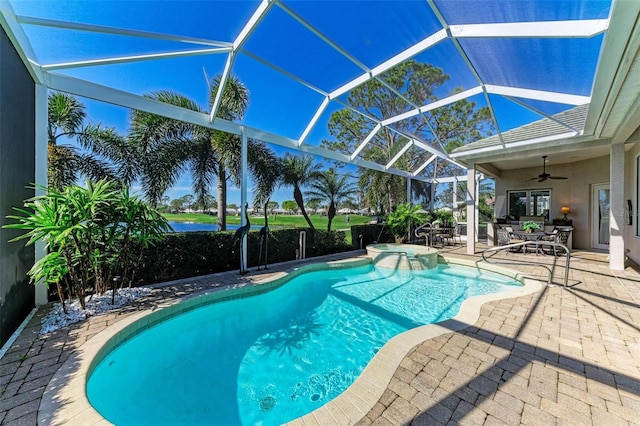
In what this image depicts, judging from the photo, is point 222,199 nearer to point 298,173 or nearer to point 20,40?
point 298,173

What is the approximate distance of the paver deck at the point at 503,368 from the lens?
86.7 inches

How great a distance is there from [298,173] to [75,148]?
22.2ft

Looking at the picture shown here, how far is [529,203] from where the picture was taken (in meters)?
12.8

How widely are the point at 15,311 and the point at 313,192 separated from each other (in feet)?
29.7

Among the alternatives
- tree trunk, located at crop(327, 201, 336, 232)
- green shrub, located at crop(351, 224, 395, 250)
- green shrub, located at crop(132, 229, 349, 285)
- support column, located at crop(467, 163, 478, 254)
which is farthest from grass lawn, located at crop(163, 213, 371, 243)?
support column, located at crop(467, 163, 478, 254)

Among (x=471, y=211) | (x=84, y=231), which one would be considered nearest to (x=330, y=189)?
(x=471, y=211)

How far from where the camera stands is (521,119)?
8359 millimetres

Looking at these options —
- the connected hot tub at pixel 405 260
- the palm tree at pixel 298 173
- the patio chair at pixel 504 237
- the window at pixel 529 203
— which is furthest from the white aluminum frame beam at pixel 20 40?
the window at pixel 529 203

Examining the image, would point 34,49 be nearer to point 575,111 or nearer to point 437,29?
point 437,29

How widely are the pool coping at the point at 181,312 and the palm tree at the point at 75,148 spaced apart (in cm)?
376

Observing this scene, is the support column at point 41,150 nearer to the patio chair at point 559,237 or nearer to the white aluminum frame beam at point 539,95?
the white aluminum frame beam at point 539,95

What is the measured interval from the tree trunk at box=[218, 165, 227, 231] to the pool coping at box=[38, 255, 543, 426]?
10.9ft

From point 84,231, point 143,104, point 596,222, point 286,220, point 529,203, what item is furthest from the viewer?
point 529,203

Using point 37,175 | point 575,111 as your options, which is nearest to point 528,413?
point 37,175
